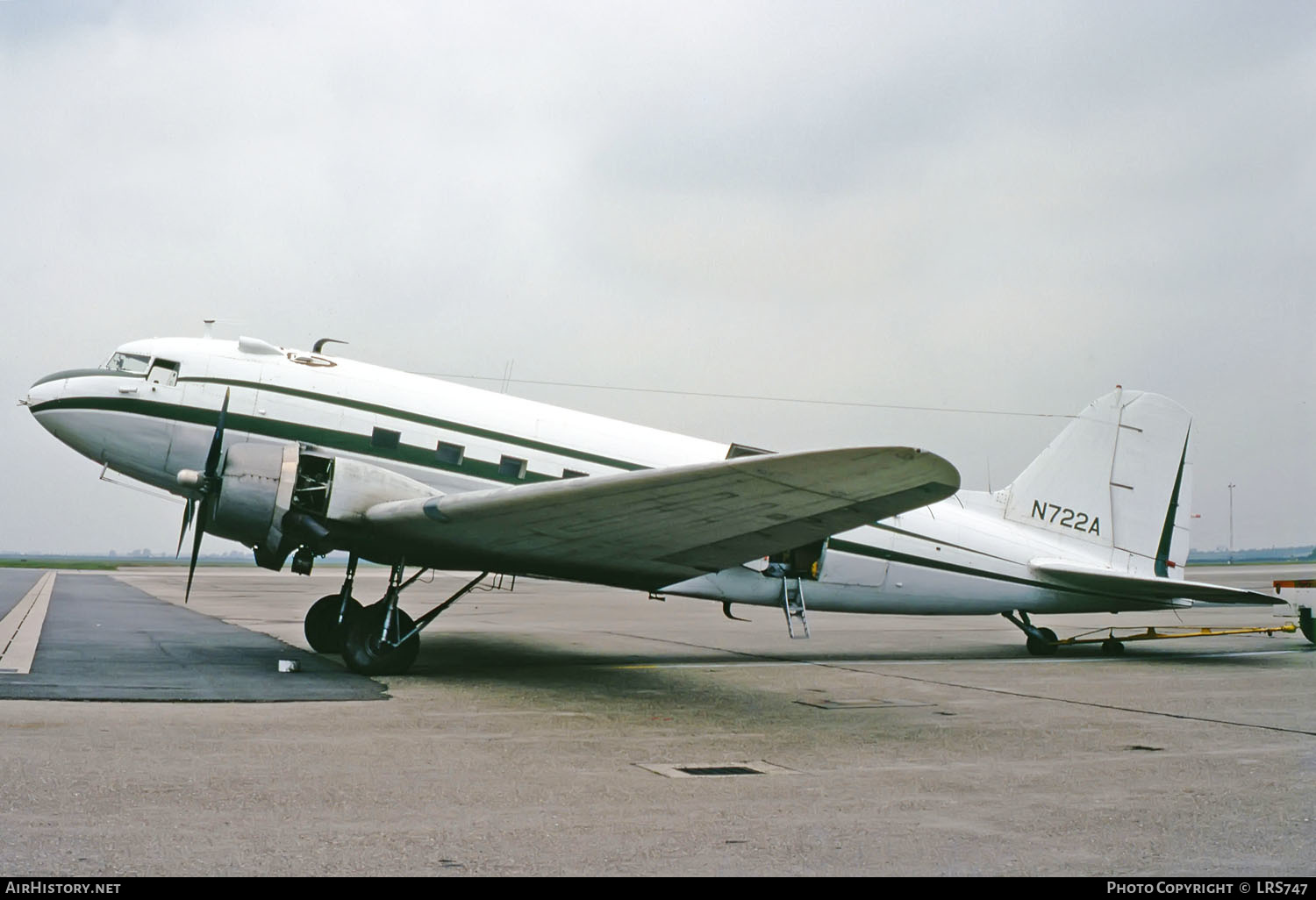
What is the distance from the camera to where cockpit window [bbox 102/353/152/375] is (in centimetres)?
1214

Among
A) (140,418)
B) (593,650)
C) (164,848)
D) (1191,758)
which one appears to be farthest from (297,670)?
(1191,758)

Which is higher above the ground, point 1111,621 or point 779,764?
point 1111,621

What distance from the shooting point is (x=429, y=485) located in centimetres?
1209

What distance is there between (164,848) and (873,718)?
6096 mm

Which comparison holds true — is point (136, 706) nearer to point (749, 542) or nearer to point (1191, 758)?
point (749, 542)

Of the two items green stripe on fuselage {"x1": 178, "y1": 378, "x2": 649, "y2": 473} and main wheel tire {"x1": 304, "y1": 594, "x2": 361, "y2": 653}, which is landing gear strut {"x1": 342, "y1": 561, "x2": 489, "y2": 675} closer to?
green stripe on fuselage {"x1": 178, "y1": 378, "x2": 649, "y2": 473}

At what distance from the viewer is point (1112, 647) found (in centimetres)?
1490

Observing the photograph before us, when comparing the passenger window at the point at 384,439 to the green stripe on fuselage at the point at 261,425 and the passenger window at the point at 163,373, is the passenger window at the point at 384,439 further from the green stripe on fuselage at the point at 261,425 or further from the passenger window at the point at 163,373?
the passenger window at the point at 163,373

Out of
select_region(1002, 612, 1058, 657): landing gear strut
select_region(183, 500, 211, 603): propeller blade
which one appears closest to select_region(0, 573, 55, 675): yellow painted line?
select_region(183, 500, 211, 603): propeller blade

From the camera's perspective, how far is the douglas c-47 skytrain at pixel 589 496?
30.7ft

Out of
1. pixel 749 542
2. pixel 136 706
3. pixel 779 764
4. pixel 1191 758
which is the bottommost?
pixel 136 706

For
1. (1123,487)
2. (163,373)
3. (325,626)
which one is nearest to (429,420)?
(163,373)

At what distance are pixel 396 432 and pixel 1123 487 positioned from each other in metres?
10.0

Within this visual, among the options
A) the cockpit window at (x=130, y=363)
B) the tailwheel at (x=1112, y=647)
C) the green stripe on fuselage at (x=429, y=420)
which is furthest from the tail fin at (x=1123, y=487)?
the cockpit window at (x=130, y=363)
